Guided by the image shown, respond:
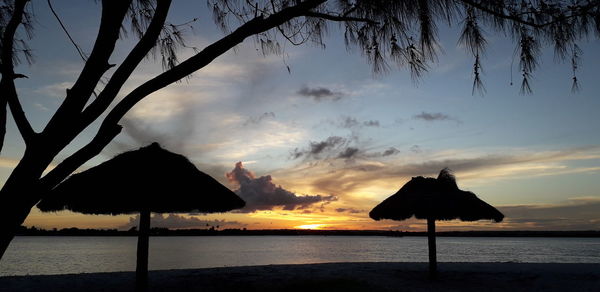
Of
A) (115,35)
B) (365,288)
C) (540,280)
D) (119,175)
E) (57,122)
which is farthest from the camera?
(540,280)

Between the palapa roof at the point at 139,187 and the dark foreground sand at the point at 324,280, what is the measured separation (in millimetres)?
2053

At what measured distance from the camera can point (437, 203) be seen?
9883mm

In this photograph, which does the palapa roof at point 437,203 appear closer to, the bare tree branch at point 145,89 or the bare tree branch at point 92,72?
the bare tree branch at point 145,89

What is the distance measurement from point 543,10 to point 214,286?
24.2ft

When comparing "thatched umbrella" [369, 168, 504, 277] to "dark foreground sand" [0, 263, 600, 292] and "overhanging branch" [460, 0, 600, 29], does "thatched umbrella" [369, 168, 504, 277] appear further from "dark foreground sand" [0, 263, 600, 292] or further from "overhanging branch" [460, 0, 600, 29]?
"overhanging branch" [460, 0, 600, 29]

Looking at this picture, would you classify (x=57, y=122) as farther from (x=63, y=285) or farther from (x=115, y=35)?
(x=63, y=285)

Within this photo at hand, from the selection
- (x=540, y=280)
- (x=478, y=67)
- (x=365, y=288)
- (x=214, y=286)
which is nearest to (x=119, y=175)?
(x=214, y=286)

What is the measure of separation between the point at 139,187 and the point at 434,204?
6.08 m

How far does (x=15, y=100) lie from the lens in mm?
2207

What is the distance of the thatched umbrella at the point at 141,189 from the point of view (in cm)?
689

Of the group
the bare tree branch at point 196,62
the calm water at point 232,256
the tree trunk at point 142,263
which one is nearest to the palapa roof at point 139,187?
the tree trunk at point 142,263

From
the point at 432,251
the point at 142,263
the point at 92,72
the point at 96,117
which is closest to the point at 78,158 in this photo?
the point at 96,117

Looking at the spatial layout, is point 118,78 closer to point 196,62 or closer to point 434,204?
point 196,62

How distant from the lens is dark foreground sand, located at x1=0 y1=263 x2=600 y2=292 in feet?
28.5
